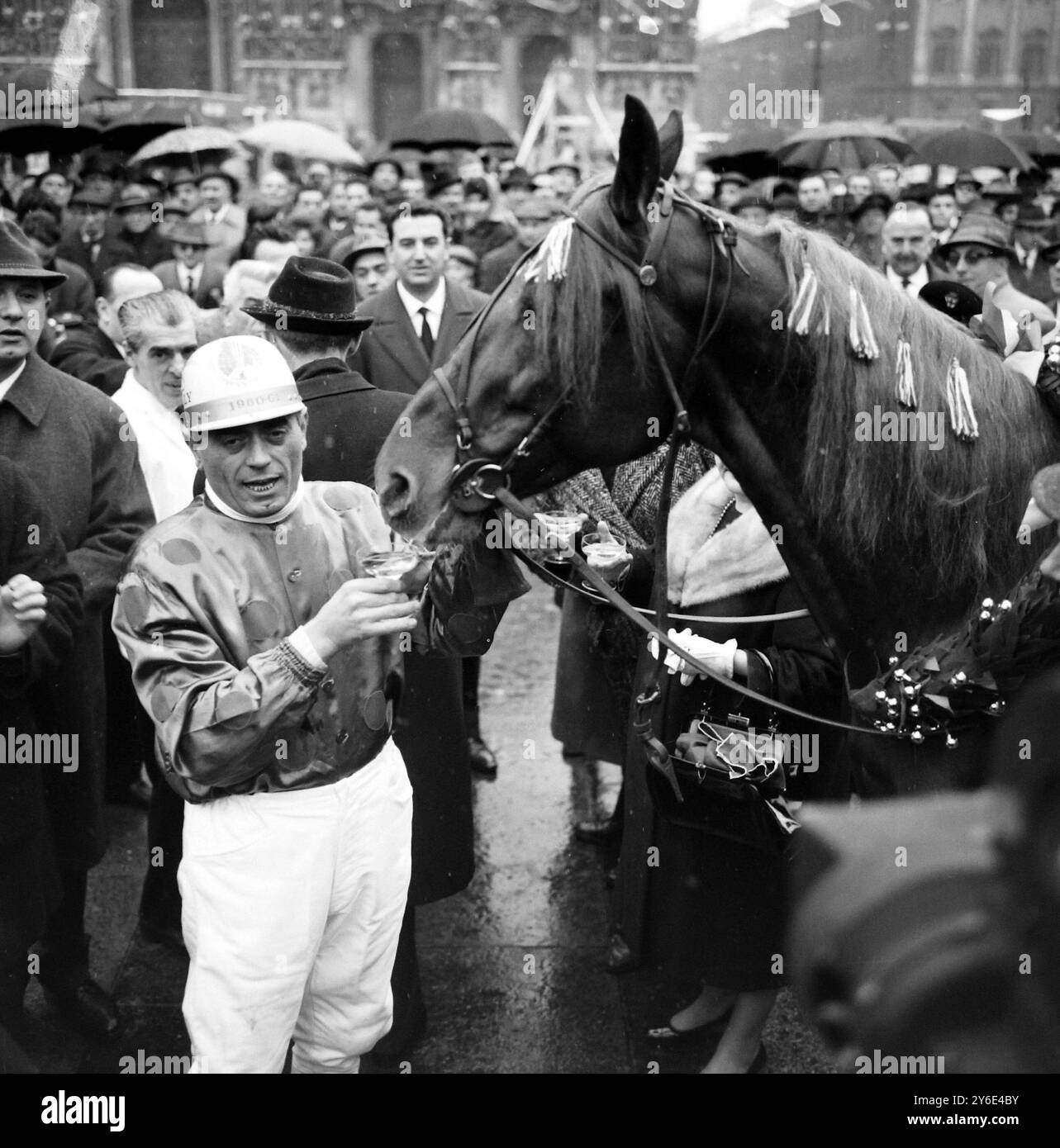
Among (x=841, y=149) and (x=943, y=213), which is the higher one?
(x=841, y=149)

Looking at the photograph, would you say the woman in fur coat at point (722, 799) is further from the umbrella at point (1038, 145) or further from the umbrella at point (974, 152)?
the umbrella at point (1038, 145)

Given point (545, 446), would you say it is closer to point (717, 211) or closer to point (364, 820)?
point (717, 211)

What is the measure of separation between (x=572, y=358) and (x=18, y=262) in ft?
7.41

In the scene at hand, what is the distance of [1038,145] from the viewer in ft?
51.1

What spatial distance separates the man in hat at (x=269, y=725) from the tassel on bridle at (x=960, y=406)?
1191 millimetres

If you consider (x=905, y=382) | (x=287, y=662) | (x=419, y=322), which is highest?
(x=905, y=382)

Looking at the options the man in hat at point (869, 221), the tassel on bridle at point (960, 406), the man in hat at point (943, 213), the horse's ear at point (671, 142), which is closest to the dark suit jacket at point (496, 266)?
the man in hat at point (869, 221)

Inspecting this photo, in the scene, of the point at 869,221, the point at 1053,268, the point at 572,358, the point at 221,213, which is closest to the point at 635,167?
the point at 572,358

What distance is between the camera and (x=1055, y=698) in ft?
3.00

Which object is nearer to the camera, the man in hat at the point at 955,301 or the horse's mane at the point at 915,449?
the horse's mane at the point at 915,449

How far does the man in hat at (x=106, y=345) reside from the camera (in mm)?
5777

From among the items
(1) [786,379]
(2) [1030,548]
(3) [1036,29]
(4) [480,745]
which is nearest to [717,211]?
(1) [786,379]

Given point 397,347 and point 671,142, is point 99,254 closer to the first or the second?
point 397,347

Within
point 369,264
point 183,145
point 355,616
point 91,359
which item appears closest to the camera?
point 355,616
